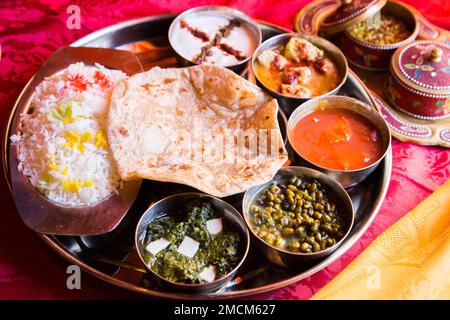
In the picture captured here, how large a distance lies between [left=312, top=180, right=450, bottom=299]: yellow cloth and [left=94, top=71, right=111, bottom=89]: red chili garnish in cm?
169

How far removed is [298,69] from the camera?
3.06m

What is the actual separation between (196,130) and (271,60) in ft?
2.74

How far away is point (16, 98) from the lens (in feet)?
9.43

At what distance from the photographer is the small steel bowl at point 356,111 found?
249 cm

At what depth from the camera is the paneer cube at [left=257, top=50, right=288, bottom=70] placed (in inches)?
123

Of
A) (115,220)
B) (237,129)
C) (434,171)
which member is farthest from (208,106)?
(434,171)

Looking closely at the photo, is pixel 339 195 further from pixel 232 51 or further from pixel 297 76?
pixel 232 51

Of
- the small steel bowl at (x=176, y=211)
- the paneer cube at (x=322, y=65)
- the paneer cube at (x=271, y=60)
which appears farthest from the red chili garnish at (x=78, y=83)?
the paneer cube at (x=322, y=65)

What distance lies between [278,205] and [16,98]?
68.8 inches

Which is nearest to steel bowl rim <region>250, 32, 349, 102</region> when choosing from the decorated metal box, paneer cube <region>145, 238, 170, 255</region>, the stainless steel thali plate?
the decorated metal box

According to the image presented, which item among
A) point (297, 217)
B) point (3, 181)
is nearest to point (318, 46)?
point (297, 217)

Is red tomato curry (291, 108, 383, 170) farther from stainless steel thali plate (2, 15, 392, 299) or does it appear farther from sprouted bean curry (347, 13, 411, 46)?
sprouted bean curry (347, 13, 411, 46)

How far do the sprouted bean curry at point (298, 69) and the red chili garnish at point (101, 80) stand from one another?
0.97 m

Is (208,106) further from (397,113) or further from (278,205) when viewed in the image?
(397,113)
